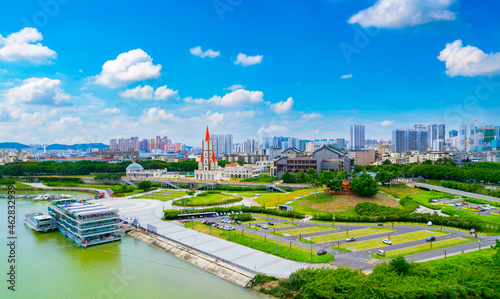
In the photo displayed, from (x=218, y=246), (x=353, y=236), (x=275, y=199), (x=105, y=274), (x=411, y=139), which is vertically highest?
(x=411, y=139)

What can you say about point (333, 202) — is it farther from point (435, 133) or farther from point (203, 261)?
point (435, 133)

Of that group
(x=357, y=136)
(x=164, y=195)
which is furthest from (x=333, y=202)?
(x=357, y=136)

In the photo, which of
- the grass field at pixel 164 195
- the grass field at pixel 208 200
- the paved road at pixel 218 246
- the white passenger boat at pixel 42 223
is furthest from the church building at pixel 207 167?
the white passenger boat at pixel 42 223

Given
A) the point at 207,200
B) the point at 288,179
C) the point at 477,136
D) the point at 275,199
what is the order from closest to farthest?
the point at 207,200
the point at 275,199
the point at 288,179
the point at 477,136

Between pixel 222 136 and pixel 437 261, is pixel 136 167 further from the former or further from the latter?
pixel 222 136

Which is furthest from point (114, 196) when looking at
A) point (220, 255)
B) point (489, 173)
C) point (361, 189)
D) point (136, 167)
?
point (489, 173)

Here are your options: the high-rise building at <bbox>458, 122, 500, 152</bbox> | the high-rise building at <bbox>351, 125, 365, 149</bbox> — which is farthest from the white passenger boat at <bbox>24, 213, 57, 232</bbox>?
the high-rise building at <bbox>351, 125, 365, 149</bbox>
